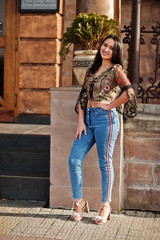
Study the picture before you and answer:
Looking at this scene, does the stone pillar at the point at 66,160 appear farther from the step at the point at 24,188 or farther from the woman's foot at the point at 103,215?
the woman's foot at the point at 103,215

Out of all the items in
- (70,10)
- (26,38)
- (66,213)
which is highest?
(70,10)

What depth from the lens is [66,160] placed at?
14.7 feet

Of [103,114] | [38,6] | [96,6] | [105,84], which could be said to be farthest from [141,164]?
[38,6]

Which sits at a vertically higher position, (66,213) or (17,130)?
(17,130)

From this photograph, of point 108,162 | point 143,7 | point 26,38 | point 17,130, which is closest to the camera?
point 108,162

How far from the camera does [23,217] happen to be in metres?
4.18

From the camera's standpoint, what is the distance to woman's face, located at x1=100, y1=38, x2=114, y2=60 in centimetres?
394

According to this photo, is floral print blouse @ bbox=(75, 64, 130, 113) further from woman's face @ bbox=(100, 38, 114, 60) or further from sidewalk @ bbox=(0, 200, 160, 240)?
sidewalk @ bbox=(0, 200, 160, 240)

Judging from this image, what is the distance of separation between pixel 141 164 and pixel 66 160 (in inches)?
31.6

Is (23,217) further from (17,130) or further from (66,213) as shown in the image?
(17,130)

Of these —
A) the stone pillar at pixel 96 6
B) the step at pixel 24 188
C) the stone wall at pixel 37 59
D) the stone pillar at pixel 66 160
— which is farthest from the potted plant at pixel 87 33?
the stone wall at pixel 37 59

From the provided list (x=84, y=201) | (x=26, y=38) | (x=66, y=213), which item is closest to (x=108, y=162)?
(x=84, y=201)

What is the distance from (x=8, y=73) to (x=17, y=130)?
6.01ft

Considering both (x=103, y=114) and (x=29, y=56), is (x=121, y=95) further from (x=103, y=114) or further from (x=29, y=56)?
(x=29, y=56)
